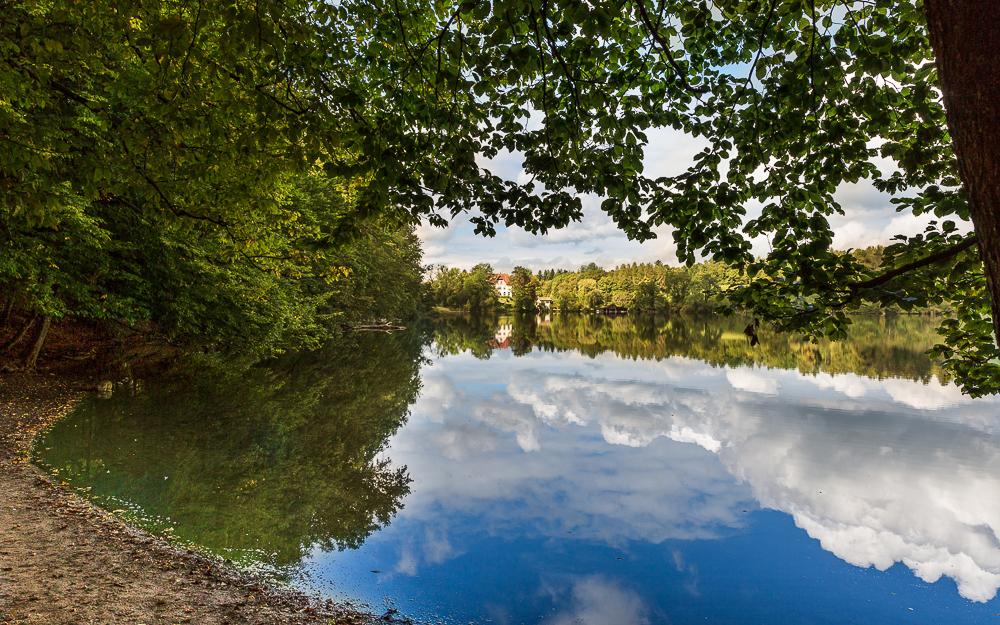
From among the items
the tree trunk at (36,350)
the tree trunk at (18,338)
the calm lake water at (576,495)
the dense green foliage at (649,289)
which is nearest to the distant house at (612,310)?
the dense green foliage at (649,289)

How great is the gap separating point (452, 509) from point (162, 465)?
17.1ft

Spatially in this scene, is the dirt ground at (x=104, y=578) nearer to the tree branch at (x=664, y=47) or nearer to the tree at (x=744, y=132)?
the tree at (x=744, y=132)

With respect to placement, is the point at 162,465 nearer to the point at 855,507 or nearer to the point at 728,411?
the point at 855,507

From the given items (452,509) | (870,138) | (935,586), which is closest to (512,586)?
(452,509)

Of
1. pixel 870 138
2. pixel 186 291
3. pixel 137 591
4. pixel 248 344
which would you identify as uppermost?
pixel 870 138

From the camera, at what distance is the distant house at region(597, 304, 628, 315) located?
115713 mm

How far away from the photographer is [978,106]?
1.79 metres

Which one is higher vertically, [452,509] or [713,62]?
[713,62]

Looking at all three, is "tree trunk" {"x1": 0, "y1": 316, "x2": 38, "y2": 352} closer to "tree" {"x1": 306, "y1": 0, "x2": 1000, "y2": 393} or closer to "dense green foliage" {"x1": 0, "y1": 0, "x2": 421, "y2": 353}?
"dense green foliage" {"x1": 0, "y1": 0, "x2": 421, "y2": 353}

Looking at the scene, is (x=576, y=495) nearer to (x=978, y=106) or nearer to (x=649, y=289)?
(x=978, y=106)

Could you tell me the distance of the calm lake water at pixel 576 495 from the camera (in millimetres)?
5996

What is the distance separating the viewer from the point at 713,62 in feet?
16.5

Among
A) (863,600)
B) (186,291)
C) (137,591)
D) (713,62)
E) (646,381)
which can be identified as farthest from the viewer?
(646,381)

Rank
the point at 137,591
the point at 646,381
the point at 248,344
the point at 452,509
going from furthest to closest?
the point at 646,381 < the point at 248,344 < the point at 452,509 < the point at 137,591
